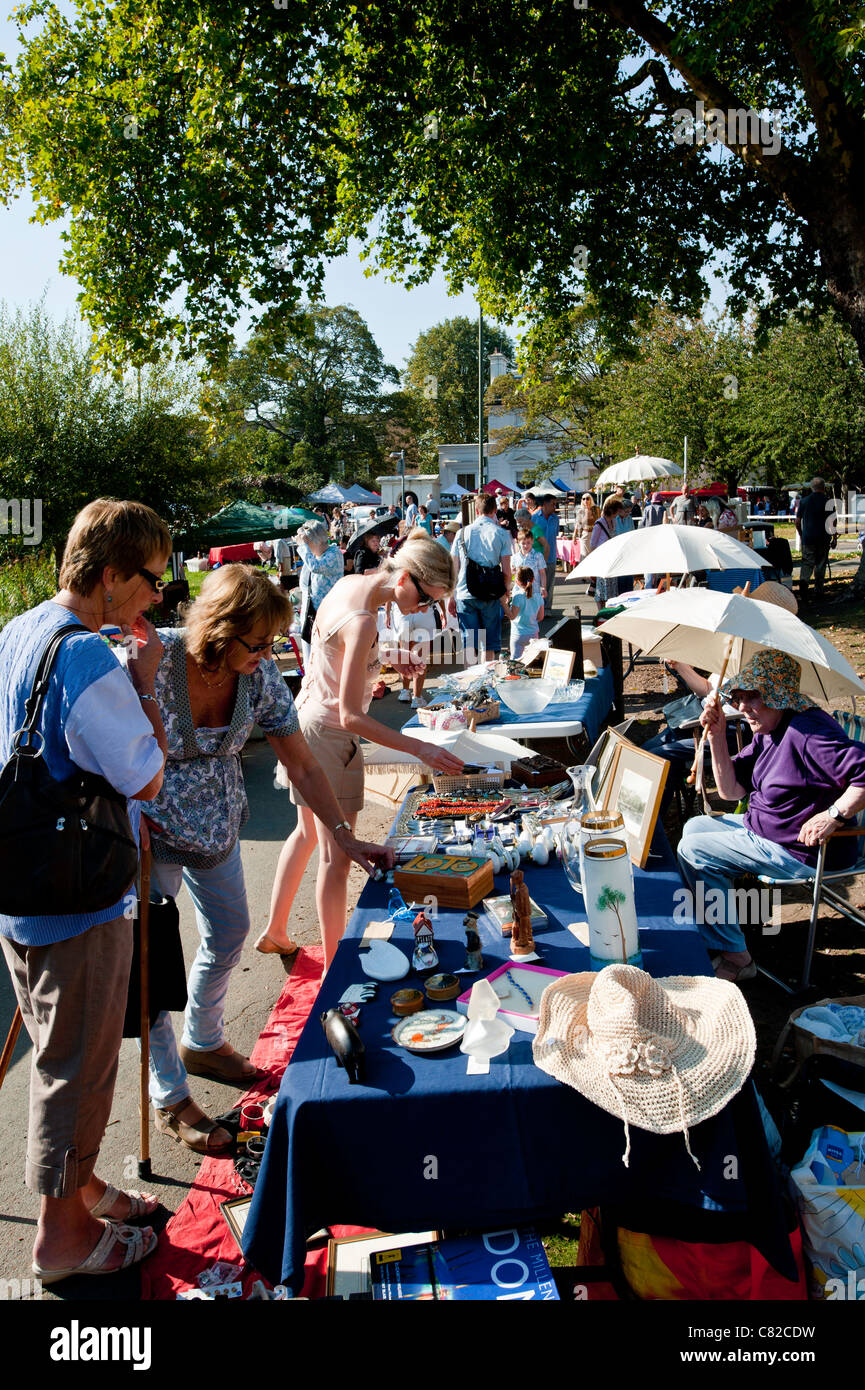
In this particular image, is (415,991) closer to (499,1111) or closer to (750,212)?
(499,1111)

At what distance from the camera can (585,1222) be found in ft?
7.17

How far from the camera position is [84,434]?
1460 cm

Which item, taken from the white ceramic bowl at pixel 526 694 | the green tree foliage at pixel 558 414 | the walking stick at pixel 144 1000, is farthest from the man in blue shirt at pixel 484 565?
the green tree foliage at pixel 558 414

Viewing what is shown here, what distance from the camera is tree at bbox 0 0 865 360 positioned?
8.41 metres

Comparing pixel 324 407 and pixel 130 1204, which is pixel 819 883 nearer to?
pixel 130 1204

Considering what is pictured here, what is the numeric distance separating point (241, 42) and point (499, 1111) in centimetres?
981

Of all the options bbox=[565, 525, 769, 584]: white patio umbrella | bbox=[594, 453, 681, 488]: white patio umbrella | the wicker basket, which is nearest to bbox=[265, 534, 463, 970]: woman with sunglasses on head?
the wicker basket

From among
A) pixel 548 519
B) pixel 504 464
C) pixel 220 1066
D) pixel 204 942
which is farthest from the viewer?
pixel 504 464

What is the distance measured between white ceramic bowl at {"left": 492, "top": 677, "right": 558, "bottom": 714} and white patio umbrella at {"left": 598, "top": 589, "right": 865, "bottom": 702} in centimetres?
99

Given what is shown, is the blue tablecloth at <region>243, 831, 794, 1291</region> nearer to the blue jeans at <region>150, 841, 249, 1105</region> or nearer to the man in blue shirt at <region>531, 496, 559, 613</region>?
the blue jeans at <region>150, 841, 249, 1105</region>

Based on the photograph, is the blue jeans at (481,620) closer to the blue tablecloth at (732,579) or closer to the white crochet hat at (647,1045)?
the blue tablecloth at (732,579)

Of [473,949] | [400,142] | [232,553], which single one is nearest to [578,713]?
[473,949]

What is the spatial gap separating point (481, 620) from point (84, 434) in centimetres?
926
